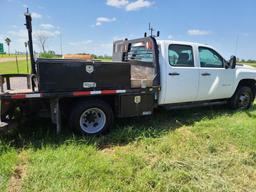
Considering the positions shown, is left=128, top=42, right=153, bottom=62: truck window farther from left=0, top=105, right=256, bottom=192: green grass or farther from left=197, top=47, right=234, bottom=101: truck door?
left=0, top=105, right=256, bottom=192: green grass

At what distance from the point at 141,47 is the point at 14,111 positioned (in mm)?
3163

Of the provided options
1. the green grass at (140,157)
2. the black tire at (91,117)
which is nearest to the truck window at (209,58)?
the green grass at (140,157)

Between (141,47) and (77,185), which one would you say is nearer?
(77,185)

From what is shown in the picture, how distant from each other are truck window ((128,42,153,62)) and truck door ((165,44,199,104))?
1.54ft

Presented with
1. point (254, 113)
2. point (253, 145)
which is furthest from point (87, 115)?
point (254, 113)

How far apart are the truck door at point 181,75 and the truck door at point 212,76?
24 cm

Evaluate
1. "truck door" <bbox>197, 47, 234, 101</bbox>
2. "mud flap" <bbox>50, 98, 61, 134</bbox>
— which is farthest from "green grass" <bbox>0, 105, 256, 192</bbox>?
"truck door" <bbox>197, 47, 234, 101</bbox>

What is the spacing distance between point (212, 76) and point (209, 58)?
1.55 feet

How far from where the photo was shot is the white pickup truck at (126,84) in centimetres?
407

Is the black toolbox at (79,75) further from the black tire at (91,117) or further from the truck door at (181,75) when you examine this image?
the truck door at (181,75)

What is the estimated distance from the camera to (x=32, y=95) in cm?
394

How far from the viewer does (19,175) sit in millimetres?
3225

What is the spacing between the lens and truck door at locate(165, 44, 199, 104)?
17.2 feet

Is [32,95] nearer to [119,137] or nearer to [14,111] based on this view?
[14,111]
